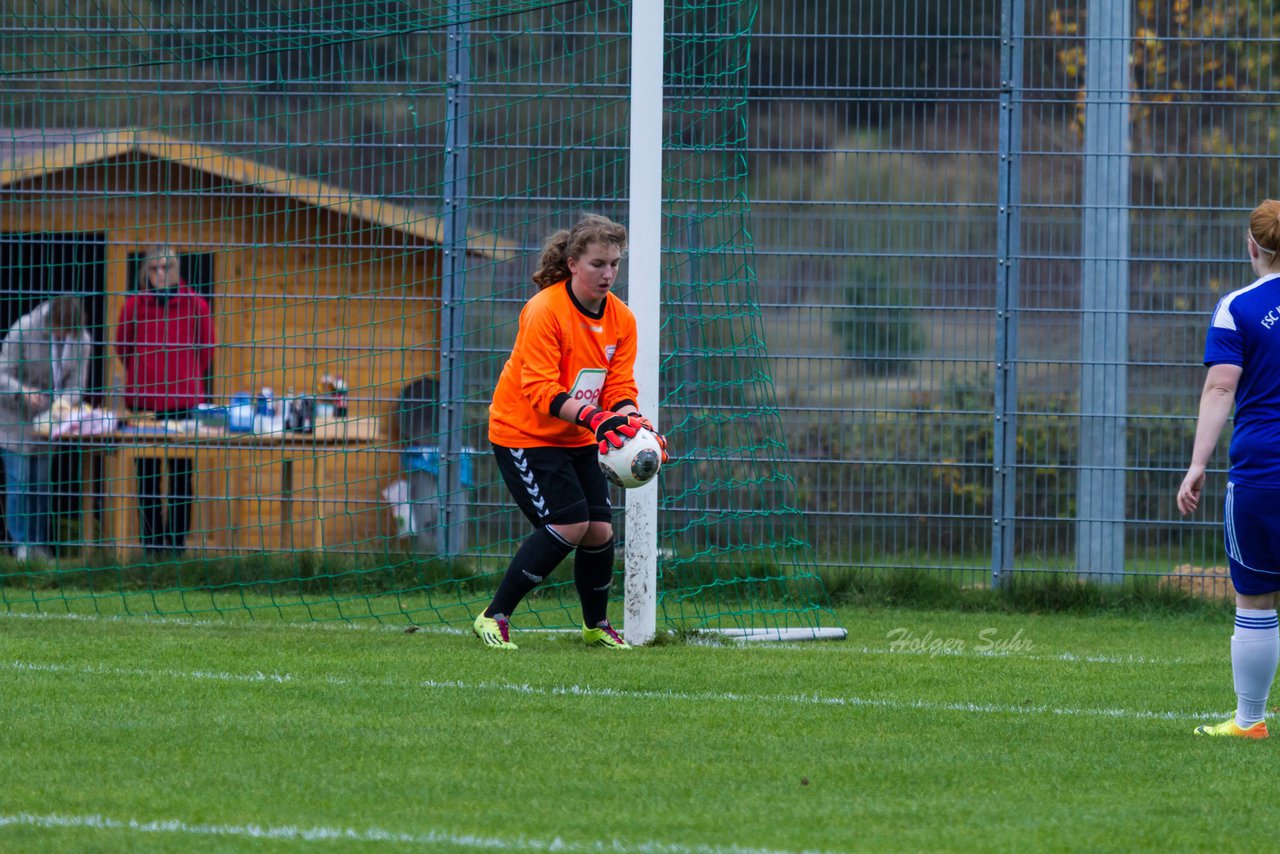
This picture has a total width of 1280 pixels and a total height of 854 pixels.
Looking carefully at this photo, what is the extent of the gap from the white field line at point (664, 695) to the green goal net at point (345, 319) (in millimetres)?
2911

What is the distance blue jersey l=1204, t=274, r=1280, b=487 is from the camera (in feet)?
17.4

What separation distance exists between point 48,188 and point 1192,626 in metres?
7.63

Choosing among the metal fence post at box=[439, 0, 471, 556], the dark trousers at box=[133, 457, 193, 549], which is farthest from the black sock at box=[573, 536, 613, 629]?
the dark trousers at box=[133, 457, 193, 549]

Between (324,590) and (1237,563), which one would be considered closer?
(1237,563)

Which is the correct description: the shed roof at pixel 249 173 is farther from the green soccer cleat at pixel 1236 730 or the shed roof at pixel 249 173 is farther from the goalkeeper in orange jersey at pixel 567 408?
the green soccer cleat at pixel 1236 730

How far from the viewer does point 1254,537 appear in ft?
17.4

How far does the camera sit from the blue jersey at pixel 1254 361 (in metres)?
5.32

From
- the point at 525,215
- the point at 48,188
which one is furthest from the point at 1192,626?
the point at 48,188

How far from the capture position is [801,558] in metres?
9.68

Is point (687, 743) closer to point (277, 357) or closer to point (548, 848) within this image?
point (548, 848)

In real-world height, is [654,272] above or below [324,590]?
above

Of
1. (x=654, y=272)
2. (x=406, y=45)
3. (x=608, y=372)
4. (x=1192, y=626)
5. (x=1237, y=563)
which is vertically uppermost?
(x=406, y=45)

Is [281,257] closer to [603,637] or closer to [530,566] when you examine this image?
[530,566]

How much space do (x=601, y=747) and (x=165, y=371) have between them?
5.91 m
